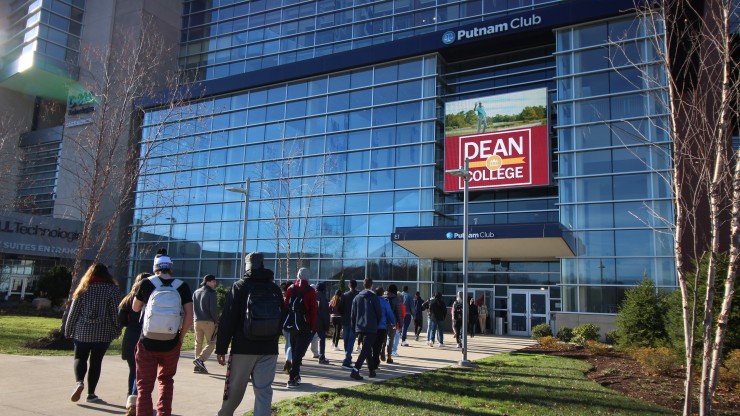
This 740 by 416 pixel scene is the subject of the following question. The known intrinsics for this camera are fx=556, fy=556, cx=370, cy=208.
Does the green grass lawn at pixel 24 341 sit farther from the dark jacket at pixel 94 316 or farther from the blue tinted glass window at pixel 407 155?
the blue tinted glass window at pixel 407 155

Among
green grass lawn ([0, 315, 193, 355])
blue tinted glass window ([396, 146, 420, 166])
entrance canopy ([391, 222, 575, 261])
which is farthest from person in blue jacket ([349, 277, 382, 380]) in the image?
blue tinted glass window ([396, 146, 420, 166])

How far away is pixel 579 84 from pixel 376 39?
1324 cm

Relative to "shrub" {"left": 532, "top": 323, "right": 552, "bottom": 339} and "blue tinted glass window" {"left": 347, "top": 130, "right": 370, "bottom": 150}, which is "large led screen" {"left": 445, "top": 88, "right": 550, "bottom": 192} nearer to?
"blue tinted glass window" {"left": 347, "top": 130, "right": 370, "bottom": 150}

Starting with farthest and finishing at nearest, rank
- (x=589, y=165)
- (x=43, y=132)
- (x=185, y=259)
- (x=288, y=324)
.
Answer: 1. (x=43, y=132)
2. (x=185, y=259)
3. (x=589, y=165)
4. (x=288, y=324)

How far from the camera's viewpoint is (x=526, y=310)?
27.2 m

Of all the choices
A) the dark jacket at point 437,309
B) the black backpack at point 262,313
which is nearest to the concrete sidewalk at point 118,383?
the black backpack at point 262,313

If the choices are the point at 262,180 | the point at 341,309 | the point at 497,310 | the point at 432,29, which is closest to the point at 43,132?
the point at 262,180

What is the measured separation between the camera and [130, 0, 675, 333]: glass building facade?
2453cm

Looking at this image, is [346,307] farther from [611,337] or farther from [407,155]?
[407,155]

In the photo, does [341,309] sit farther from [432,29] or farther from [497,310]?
[432,29]

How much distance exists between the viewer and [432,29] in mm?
32750

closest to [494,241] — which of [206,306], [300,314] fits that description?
[206,306]

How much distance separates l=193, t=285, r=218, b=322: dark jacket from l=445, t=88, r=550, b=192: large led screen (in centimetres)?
1859

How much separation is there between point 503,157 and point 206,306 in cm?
1954
